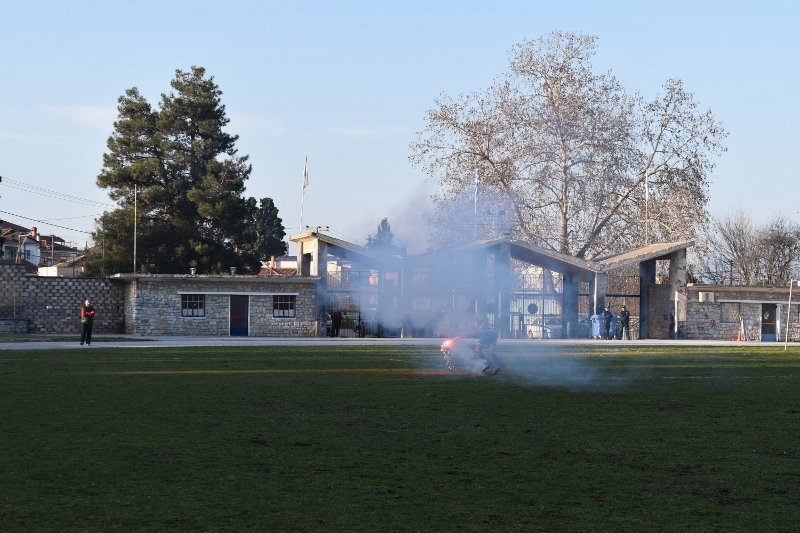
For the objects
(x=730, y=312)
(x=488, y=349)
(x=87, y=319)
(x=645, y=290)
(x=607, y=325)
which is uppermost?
(x=645, y=290)

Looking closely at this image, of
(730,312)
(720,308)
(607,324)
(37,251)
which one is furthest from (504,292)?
(37,251)

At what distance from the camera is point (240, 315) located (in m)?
63.7

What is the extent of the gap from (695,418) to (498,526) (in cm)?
982

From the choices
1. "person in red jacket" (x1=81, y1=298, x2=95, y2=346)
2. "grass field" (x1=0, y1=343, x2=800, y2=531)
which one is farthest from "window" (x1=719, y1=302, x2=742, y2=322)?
"grass field" (x1=0, y1=343, x2=800, y2=531)

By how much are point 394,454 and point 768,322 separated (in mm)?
59642

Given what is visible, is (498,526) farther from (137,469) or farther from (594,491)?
(137,469)

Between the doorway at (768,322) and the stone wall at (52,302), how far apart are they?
38721mm

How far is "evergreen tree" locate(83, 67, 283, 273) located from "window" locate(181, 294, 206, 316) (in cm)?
2124

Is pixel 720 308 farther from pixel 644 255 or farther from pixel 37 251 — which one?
pixel 37 251

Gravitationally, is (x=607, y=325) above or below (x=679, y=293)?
below

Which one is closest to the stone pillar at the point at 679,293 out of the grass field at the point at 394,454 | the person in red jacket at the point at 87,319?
the person in red jacket at the point at 87,319

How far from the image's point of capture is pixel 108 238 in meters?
86.4

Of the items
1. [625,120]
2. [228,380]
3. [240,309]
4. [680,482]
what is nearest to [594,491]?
[680,482]

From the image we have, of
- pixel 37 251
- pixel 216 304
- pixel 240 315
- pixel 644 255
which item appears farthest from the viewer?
pixel 37 251
